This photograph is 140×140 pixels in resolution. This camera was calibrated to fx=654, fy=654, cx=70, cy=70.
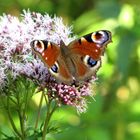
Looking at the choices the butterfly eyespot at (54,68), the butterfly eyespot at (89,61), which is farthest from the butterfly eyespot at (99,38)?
the butterfly eyespot at (54,68)

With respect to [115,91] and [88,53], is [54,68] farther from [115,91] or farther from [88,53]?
[115,91]

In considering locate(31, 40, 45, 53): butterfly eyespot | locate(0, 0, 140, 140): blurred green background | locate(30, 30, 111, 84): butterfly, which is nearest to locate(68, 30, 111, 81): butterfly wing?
locate(30, 30, 111, 84): butterfly

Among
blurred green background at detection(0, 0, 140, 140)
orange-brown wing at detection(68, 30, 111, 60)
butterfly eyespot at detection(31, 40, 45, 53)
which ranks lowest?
butterfly eyespot at detection(31, 40, 45, 53)

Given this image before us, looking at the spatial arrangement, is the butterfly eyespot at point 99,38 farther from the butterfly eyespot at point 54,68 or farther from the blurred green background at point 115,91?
the blurred green background at point 115,91

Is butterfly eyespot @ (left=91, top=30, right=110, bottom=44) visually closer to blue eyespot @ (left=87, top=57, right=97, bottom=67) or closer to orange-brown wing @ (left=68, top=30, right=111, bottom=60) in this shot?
orange-brown wing @ (left=68, top=30, right=111, bottom=60)

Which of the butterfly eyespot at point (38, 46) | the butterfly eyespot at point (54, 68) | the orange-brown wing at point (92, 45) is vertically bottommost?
the butterfly eyespot at point (54, 68)

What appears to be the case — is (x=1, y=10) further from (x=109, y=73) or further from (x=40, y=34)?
(x=40, y=34)
